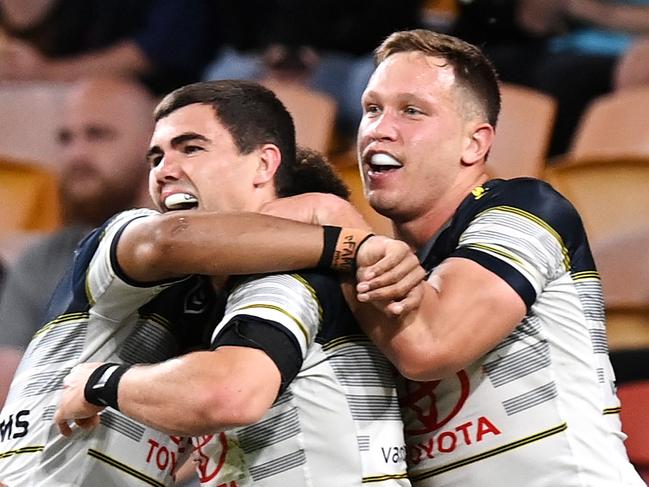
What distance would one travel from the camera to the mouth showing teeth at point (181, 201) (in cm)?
278

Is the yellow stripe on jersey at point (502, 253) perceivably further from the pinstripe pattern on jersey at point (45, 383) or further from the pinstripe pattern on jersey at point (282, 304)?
the pinstripe pattern on jersey at point (45, 383)

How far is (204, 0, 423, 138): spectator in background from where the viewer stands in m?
6.18

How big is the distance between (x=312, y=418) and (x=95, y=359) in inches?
20.6

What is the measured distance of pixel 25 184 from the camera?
6234mm

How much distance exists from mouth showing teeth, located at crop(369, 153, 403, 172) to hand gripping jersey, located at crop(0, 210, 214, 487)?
52 centimetres

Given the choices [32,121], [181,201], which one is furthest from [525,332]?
[32,121]

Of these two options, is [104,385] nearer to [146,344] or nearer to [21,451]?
[146,344]

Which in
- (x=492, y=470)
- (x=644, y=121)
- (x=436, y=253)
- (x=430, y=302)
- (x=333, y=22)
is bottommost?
(x=492, y=470)

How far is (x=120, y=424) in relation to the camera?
9.13 feet

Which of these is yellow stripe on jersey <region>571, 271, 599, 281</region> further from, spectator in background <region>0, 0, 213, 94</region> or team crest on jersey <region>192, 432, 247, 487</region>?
spectator in background <region>0, 0, 213, 94</region>

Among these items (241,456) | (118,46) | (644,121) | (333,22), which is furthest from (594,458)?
(118,46)

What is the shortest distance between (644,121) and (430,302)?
3241mm

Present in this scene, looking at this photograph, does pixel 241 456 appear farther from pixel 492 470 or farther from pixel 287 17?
pixel 287 17

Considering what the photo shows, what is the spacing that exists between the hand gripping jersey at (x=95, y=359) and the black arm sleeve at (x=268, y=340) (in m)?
0.28
